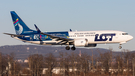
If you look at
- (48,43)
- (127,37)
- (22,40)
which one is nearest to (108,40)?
(127,37)

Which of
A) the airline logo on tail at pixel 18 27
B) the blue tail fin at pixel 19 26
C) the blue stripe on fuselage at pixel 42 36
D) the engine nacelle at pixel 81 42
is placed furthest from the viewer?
the airline logo on tail at pixel 18 27

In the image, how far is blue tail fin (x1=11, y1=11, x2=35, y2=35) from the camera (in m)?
64.6

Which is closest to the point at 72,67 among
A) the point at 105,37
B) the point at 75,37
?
the point at 75,37

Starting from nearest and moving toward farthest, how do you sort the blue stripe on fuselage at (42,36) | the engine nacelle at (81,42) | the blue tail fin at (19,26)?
the engine nacelle at (81,42)
the blue stripe on fuselage at (42,36)
the blue tail fin at (19,26)

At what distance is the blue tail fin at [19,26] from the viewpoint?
212ft

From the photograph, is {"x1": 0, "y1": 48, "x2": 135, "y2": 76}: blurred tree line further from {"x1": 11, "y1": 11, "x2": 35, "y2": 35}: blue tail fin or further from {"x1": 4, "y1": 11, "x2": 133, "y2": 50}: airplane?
{"x1": 4, "y1": 11, "x2": 133, "y2": 50}: airplane

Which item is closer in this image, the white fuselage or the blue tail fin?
the white fuselage

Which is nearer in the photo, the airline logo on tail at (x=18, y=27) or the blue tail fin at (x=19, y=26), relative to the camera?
the blue tail fin at (x=19, y=26)

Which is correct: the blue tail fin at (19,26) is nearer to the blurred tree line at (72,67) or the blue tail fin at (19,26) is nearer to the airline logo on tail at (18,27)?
the airline logo on tail at (18,27)

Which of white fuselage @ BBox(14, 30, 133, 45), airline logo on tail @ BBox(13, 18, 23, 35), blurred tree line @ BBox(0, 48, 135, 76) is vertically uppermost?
airline logo on tail @ BBox(13, 18, 23, 35)

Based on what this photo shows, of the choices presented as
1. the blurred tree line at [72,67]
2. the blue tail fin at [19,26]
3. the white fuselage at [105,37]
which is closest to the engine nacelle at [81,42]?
the white fuselage at [105,37]

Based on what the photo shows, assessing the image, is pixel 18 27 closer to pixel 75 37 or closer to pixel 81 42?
pixel 75 37

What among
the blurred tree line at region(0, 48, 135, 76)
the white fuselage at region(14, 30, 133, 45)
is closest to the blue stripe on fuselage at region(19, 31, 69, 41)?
the white fuselage at region(14, 30, 133, 45)

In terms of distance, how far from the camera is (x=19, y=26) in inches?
2613
